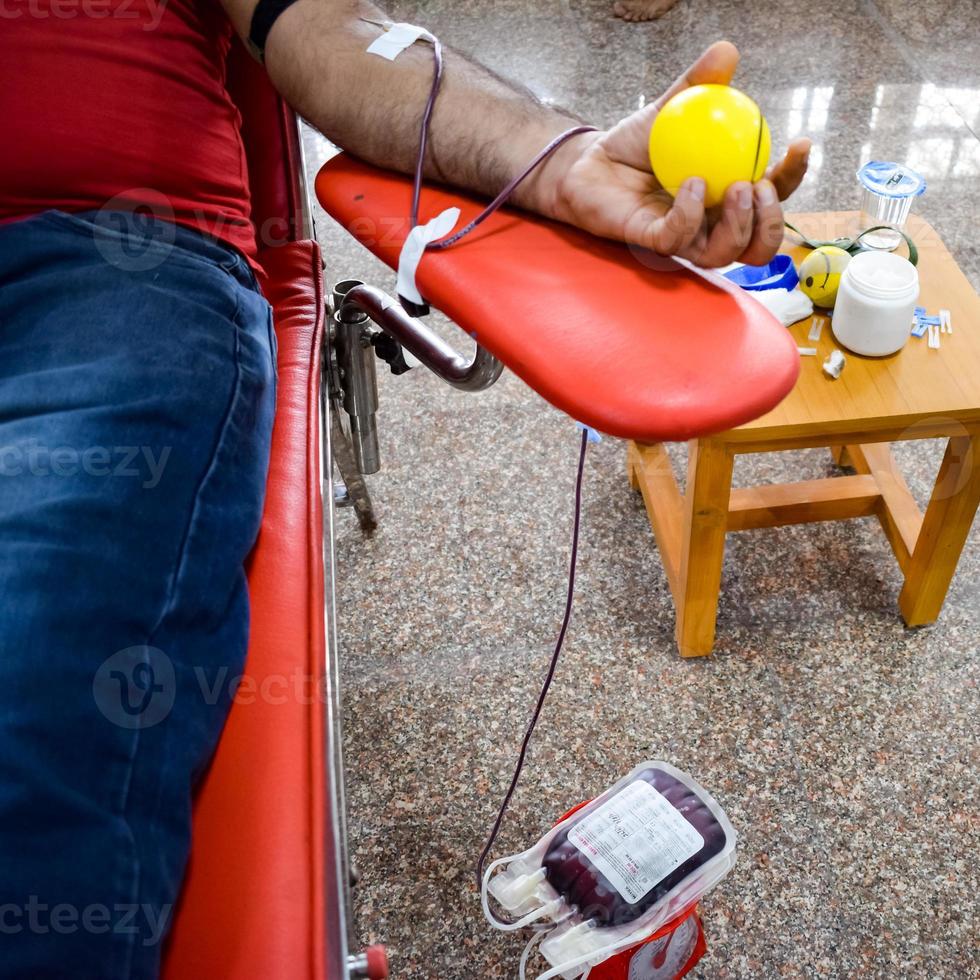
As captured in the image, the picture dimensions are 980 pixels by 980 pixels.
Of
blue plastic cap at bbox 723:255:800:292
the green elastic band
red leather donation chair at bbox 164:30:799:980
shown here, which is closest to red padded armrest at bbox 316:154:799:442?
red leather donation chair at bbox 164:30:799:980

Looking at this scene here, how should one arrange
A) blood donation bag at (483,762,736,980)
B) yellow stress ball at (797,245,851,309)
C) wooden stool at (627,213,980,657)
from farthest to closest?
1. yellow stress ball at (797,245,851,309)
2. wooden stool at (627,213,980,657)
3. blood donation bag at (483,762,736,980)

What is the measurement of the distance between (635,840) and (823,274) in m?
0.73

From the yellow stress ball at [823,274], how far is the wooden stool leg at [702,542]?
0.25m

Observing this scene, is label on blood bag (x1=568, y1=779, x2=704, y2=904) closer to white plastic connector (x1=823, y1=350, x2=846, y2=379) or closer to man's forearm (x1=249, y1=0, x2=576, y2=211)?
white plastic connector (x1=823, y1=350, x2=846, y2=379)

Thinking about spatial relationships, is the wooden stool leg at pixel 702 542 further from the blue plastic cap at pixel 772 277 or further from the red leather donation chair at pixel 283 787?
the red leather donation chair at pixel 283 787

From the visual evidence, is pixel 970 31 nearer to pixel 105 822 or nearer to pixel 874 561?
pixel 874 561

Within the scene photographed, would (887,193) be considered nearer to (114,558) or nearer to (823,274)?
(823,274)

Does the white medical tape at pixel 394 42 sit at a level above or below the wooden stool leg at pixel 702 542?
above

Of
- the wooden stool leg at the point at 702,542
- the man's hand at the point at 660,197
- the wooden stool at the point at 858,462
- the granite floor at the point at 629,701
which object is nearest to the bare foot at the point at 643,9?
the granite floor at the point at 629,701

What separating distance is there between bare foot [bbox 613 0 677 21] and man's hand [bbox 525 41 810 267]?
92.5 inches

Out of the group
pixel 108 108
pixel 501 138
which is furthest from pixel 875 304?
pixel 108 108

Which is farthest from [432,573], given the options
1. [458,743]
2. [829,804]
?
[829,804]

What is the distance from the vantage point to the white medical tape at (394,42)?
89 centimetres

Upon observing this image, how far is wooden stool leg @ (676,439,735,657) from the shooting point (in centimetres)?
124
